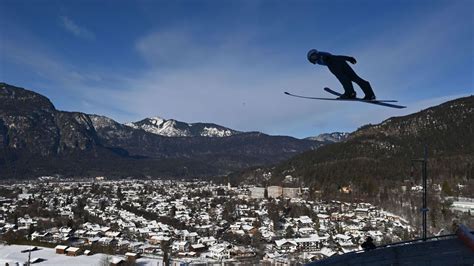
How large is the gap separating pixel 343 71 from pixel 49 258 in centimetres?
3868

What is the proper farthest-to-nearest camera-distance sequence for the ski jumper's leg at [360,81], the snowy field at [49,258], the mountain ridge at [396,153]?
the mountain ridge at [396,153]
the snowy field at [49,258]
the ski jumper's leg at [360,81]

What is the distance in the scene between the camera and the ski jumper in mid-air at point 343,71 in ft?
15.8

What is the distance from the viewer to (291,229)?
4944 centimetres

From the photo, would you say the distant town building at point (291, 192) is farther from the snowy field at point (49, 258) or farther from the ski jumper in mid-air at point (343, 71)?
the ski jumper in mid-air at point (343, 71)

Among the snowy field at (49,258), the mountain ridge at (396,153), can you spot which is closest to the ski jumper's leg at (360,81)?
the snowy field at (49,258)

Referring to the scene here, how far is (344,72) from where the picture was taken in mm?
5020

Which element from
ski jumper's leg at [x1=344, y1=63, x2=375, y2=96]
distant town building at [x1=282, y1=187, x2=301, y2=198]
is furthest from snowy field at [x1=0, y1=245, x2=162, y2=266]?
distant town building at [x1=282, y1=187, x2=301, y2=198]

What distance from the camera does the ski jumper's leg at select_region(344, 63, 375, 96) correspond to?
5.03 m

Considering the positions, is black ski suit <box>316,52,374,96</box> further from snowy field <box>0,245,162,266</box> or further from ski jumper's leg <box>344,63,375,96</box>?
snowy field <box>0,245,162,266</box>

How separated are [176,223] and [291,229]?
57.2 ft

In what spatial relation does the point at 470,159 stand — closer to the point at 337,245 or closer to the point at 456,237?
the point at 337,245

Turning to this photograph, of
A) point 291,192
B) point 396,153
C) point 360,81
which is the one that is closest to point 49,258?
point 360,81

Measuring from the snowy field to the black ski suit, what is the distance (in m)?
30.7

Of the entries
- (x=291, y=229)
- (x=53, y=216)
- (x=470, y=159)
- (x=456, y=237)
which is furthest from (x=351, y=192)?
(x=456, y=237)
